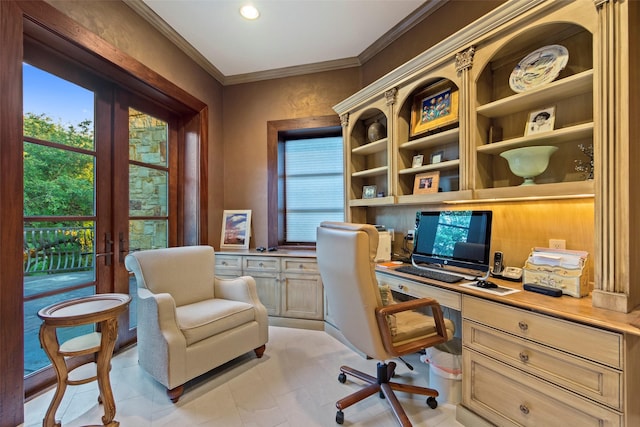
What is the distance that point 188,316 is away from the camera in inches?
84.7

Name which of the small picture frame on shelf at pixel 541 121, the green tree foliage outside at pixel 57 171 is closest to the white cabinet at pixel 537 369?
the small picture frame on shelf at pixel 541 121

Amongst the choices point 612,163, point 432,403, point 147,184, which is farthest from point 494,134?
point 147,184

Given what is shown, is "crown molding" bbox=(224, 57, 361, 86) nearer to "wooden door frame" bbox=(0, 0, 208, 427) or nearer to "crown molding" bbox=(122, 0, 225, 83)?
"crown molding" bbox=(122, 0, 225, 83)

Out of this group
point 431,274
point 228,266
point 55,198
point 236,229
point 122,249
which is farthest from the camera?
point 236,229

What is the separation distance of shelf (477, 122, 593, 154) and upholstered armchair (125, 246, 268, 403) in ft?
7.16

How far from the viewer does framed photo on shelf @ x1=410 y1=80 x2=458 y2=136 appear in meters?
2.18

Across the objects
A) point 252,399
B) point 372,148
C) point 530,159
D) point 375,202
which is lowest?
point 252,399

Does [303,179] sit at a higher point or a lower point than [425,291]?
higher

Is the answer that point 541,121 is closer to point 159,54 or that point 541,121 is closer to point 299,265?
point 299,265

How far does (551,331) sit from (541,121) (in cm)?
121

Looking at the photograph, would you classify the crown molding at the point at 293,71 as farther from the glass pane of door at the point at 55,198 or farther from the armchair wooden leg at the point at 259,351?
the armchair wooden leg at the point at 259,351

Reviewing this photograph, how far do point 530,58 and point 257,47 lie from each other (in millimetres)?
2483

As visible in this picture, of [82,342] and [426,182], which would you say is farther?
[426,182]

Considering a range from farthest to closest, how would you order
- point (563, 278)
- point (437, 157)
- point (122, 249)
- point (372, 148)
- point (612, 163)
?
point (372, 148)
point (122, 249)
point (437, 157)
point (563, 278)
point (612, 163)
